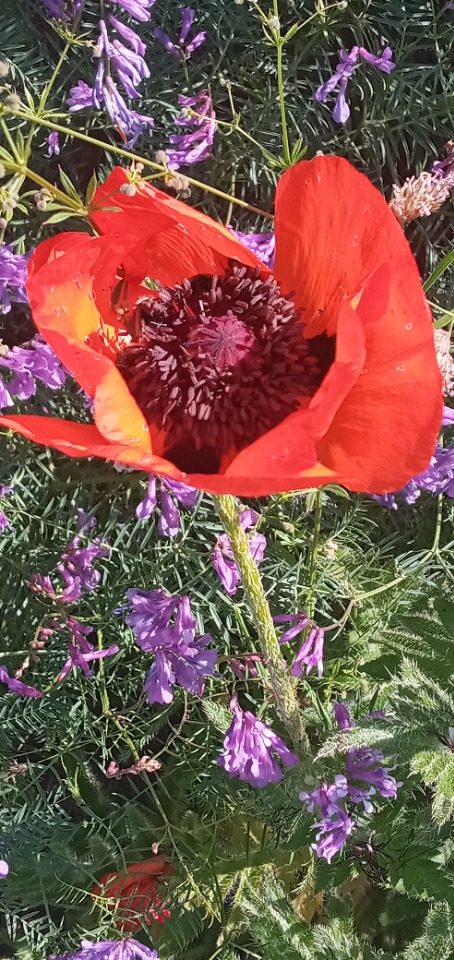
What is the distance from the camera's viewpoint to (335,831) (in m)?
1.09

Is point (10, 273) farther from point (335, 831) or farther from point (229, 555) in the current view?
point (335, 831)

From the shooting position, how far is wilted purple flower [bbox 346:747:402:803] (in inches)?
41.3

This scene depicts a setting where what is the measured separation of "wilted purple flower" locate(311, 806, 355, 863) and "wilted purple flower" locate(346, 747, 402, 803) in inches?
1.4

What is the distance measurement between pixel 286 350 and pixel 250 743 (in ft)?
1.96

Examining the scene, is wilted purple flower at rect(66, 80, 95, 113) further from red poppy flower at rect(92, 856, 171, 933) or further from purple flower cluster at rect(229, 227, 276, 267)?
red poppy flower at rect(92, 856, 171, 933)

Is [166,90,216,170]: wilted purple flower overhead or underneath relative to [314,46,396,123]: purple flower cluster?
underneath

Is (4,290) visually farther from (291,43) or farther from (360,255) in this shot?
(291,43)

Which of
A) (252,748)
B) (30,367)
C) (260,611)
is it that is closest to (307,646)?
(252,748)

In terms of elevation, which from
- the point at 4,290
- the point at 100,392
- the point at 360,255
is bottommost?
the point at 4,290

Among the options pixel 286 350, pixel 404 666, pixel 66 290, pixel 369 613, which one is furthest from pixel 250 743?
pixel 66 290

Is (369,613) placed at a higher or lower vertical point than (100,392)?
lower

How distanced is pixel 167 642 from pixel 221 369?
469 millimetres

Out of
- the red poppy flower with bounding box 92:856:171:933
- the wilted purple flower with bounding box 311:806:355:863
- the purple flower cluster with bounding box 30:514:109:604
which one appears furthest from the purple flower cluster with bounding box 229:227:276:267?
the red poppy flower with bounding box 92:856:171:933

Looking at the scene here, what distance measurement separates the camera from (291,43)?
137 cm
